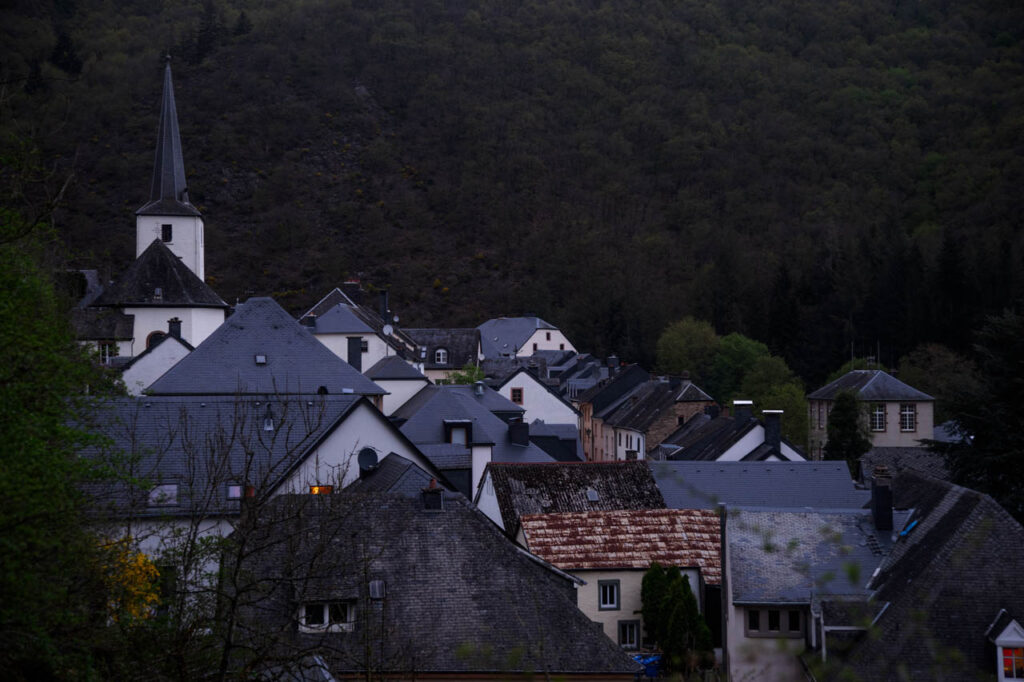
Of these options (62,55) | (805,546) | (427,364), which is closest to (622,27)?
(62,55)

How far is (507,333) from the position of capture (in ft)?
305

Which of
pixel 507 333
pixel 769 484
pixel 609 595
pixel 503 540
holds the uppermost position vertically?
pixel 507 333

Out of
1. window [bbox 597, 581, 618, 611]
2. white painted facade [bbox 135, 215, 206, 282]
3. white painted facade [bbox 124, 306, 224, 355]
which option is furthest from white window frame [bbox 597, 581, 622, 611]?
white painted facade [bbox 135, 215, 206, 282]

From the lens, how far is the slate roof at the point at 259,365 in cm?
2856

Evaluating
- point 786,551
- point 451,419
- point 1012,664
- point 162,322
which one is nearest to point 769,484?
point 786,551

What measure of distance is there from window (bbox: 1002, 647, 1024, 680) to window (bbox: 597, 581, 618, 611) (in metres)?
8.49

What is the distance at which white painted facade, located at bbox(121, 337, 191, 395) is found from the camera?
34969 mm

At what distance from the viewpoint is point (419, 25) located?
15675 centimetres

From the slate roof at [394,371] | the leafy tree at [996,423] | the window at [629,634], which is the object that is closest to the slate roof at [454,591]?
the window at [629,634]

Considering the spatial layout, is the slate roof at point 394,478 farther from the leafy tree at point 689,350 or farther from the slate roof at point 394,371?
the leafy tree at point 689,350

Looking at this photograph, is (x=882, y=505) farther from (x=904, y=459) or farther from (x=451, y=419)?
(x=904, y=459)

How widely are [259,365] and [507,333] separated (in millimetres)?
64090

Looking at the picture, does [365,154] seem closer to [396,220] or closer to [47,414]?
[396,220]

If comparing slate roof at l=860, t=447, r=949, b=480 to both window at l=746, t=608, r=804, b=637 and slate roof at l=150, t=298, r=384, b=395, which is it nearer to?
slate roof at l=150, t=298, r=384, b=395
